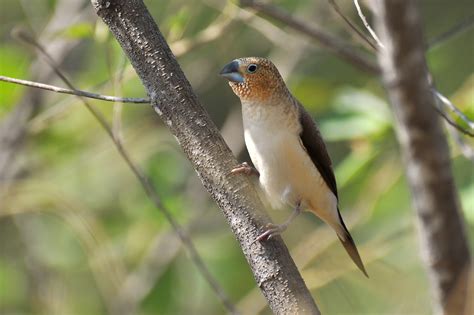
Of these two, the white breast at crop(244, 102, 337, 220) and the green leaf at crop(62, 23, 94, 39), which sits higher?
the green leaf at crop(62, 23, 94, 39)

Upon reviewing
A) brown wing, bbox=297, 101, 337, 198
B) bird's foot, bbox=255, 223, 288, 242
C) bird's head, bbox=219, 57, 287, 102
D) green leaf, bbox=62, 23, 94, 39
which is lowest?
bird's foot, bbox=255, 223, 288, 242

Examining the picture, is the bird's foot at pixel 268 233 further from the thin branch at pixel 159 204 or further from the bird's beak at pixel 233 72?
the bird's beak at pixel 233 72

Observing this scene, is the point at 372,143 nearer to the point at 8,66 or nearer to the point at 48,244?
the point at 8,66

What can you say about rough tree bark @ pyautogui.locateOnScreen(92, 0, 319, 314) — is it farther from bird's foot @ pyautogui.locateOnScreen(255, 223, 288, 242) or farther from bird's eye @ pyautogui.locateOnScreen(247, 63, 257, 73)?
bird's eye @ pyautogui.locateOnScreen(247, 63, 257, 73)

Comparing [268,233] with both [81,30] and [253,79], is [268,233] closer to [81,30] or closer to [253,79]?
[253,79]

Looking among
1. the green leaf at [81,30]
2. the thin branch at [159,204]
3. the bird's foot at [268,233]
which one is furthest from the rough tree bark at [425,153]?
the green leaf at [81,30]

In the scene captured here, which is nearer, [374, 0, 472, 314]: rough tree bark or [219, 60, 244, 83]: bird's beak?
[374, 0, 472, 314]: rough tree bark

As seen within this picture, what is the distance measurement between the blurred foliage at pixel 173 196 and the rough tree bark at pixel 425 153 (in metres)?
1.93

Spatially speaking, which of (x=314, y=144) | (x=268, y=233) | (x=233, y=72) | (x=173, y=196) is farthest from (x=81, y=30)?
(x=268, y=233)

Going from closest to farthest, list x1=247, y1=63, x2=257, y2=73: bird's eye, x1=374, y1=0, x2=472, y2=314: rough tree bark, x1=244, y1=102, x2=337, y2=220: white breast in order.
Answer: x1=374, y1=0, x2=472, y2=314: rough tree bark
x1=244, y1=102, x2=337, y2=220: white breast
x1=247, y1=63, x2=257, y2=73: bird's eye

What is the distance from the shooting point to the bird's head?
340 cm

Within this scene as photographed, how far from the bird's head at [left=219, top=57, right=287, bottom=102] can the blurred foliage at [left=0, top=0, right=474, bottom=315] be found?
310mm

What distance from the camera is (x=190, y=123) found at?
2199 millimetres

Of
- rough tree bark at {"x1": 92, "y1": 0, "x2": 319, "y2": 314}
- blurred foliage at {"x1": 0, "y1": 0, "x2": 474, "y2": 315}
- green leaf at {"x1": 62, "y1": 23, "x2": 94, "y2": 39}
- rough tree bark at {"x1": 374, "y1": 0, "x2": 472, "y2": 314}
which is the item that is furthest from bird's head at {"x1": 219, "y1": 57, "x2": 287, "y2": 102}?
rough tree bark at {"x1": 374, "y1": 0, "x2": 472, "y2": 314}
